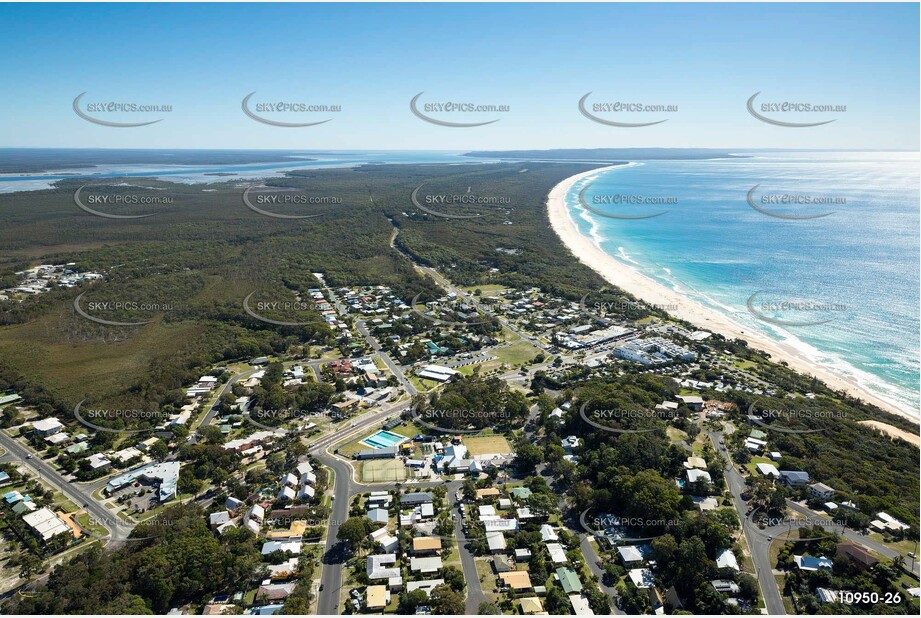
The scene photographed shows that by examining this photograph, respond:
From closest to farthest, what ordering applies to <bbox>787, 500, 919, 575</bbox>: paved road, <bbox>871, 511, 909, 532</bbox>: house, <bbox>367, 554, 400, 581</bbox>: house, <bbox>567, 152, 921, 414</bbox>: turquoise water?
<bbox>367, 554, 400, 581</bbox>: house
<bbox>787, 500, 919, 575</bbox>: paved road
<bbox>871, 511, 909, 532</bbox>: house
<bbox>567, 152, 921, 414</bbox>: turquoise water

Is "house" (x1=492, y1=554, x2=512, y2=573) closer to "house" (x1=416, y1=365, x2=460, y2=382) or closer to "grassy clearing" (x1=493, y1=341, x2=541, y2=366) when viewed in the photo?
"house" (x1=416, y1=365, x2=460, y2=382)

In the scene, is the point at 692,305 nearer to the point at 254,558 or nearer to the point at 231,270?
the point at 254,558

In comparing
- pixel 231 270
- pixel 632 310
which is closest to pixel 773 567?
pixel 632 310

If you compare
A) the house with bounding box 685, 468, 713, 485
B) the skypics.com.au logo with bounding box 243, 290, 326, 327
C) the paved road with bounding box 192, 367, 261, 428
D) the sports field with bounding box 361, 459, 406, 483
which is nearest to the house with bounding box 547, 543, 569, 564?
the house with bounding box 685, 468, 713, 485

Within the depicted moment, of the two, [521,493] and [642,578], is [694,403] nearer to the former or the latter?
[521,493]

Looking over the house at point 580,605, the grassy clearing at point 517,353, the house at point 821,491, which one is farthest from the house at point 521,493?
the grassy clearing at point 517,353

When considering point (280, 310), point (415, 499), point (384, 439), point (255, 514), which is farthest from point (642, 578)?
point (280, 310)
